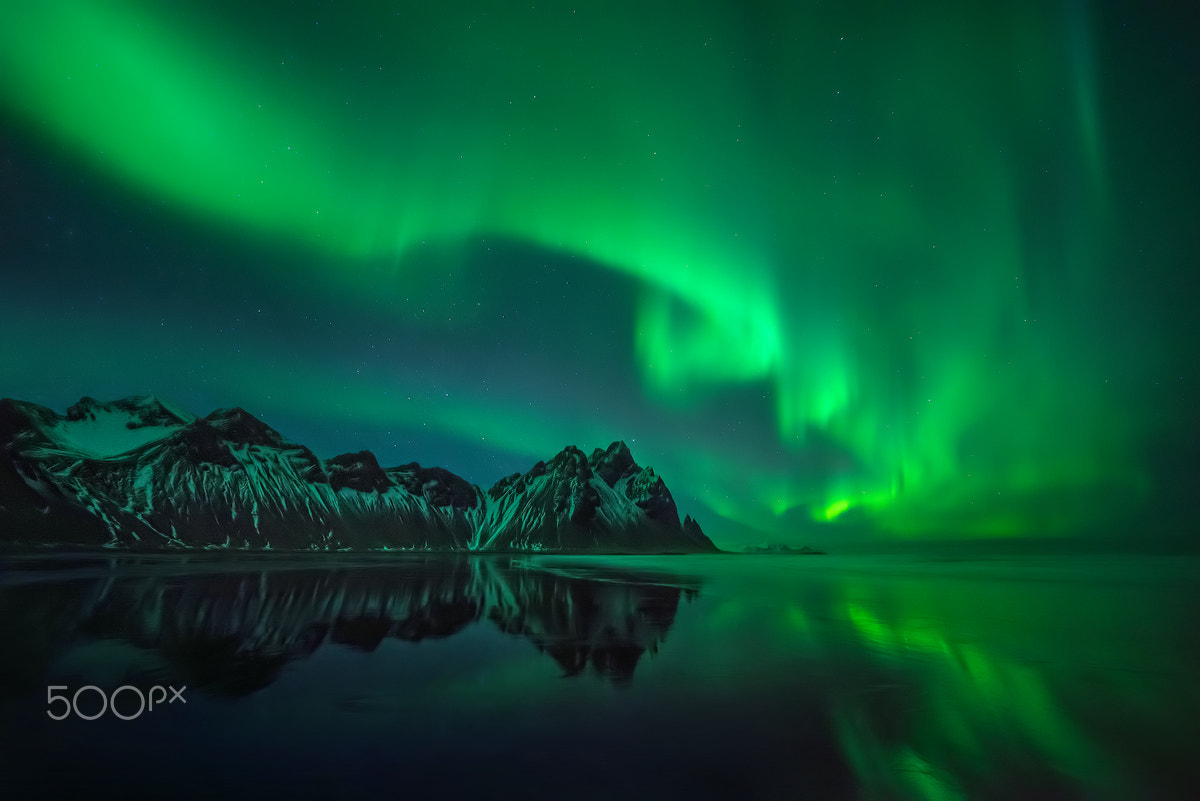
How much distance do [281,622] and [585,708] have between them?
1925 centimetres

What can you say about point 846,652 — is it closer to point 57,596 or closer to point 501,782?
point 501,782

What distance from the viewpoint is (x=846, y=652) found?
2355cm

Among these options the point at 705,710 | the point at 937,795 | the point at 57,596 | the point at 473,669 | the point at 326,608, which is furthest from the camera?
the point at 57,596

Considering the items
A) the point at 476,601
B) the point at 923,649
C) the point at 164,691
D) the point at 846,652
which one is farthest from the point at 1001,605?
the point at 164,691

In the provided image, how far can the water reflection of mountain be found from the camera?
19.7 meters

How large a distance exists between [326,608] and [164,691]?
1917 cm

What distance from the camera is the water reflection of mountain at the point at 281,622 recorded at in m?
19.7

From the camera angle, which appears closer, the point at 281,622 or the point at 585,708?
the point at 585,708

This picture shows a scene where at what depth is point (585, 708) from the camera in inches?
606

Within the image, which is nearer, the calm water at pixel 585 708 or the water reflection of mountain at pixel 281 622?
the calm water at pixel 585 708

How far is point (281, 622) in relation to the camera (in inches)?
1097

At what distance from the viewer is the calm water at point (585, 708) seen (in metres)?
10.9

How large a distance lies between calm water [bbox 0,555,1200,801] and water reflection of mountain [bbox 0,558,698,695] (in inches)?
8.3

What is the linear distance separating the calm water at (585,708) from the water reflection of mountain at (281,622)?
0.21 metres
